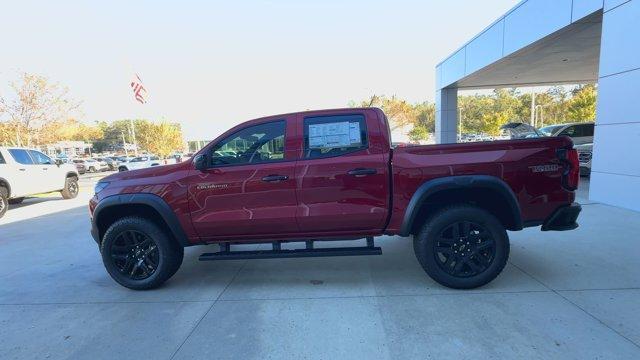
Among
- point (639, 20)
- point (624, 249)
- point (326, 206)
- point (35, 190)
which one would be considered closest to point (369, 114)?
point (326, 206)

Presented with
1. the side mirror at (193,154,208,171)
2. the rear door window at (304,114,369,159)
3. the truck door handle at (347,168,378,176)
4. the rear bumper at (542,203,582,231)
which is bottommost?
the rear bumper at (542,203,582,231)

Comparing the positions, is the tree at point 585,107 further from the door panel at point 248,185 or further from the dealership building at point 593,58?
the door panel at point 248,185

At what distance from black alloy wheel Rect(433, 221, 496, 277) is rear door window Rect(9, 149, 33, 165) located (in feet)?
37.5

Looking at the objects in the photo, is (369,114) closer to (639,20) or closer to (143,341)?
(143,341)

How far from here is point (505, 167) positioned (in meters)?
3.49

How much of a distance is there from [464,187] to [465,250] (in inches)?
25.4

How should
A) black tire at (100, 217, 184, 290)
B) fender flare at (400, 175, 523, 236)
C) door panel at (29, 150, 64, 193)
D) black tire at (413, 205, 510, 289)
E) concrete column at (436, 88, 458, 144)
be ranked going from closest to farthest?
fender flare at (400, 175, 523, 236), black tire at (413, 205, 510, 289), black tire at (100, 217, 184, 290), door panel at (29, 150, 64, 193), concrete column at (436, 88, 458, 144)

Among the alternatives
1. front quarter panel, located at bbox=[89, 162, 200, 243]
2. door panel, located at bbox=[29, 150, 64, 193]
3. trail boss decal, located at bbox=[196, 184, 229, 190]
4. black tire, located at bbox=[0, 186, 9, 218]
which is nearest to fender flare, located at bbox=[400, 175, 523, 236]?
trail boss decal, located at bbox=[196, 184, 229, 190]

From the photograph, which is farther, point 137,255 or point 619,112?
point 619,112

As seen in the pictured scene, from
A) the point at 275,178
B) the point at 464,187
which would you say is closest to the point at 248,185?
the point at 275,178

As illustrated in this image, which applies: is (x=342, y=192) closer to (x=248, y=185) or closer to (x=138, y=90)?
(x=248, y=185)

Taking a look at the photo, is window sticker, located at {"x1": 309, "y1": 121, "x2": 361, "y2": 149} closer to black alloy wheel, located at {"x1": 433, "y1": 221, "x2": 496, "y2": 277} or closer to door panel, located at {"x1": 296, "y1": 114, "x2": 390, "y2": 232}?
door panel, located at {"x1": 296, "y1": 114, "x2": 390, "y2": 232}

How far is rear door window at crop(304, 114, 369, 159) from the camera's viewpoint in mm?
3762

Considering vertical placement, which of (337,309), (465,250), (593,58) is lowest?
(337,309)
